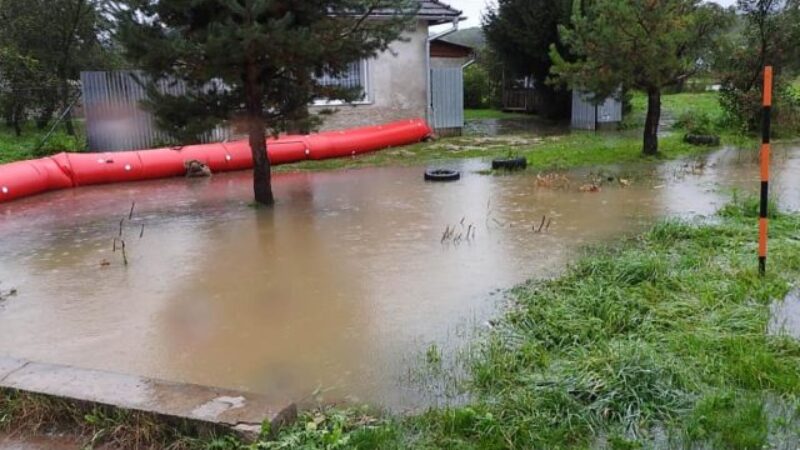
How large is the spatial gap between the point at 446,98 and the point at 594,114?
3.85 metres

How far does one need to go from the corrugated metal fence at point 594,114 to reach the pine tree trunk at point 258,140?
1041 centimetres

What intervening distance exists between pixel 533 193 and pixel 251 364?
584cm

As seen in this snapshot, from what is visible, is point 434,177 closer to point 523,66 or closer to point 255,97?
point 255,97

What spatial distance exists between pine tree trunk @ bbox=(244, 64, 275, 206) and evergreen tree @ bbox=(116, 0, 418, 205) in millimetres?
13

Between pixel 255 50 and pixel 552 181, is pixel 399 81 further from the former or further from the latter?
pixel 255 50

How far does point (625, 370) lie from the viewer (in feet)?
10.1

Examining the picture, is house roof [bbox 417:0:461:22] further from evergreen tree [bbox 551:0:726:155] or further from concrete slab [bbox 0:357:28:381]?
concrete slab [bbox 0:357:28:381]

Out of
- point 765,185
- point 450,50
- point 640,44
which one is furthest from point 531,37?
point 765,185

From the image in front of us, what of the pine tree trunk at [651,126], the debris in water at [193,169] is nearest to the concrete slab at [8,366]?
the debris in water at [193,169]

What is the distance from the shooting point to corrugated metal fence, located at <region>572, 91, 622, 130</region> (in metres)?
16.6

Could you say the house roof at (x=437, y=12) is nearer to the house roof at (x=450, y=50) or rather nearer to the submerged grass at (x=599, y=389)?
the house roof at (x=450, y=50)

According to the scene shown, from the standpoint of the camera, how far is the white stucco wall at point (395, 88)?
589 inches

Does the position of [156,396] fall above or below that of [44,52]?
below

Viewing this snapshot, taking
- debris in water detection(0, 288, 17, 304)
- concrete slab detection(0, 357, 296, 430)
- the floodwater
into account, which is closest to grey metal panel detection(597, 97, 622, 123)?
the floodwater
